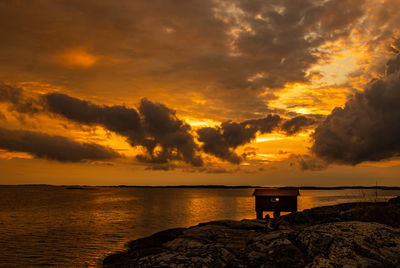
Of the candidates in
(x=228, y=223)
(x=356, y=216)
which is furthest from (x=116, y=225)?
(x=356, y=216)

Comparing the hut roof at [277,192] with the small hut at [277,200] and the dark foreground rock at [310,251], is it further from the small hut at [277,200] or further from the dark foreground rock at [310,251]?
the dark foreground rock at [310,251]

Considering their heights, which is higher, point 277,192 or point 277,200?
point 277,192

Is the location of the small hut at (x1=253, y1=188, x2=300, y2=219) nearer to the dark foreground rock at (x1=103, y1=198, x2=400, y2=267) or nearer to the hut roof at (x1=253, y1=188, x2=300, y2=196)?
the hut roof at (x1=253, y1=188, x2=300, y2=196)

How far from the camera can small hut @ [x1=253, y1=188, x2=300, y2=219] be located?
36906 mm

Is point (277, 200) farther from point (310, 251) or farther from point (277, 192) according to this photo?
point (310, 251)

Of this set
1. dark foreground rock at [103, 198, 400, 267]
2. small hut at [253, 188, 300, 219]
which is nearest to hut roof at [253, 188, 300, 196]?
small hut at [253, 188, 300, 219]

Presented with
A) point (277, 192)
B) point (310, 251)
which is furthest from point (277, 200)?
point (310, 251)

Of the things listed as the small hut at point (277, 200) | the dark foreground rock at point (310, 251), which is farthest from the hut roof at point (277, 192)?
the dark foreground rock at point (310, 251)

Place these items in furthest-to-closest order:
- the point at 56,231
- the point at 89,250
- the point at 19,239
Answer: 1. the point at 56,231
2. the point at 19,239
3. the point at 89,250

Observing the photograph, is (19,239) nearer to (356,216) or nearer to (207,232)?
(207,232)

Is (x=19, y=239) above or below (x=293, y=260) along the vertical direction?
below

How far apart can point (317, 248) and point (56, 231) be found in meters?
39.0

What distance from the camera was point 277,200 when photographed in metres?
37.3

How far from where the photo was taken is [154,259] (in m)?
8.00
